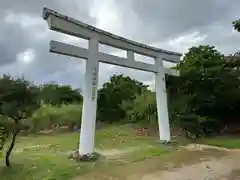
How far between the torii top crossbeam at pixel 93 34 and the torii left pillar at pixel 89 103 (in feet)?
1.11

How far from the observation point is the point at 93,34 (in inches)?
382

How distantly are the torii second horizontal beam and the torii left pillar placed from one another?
0.26 meters

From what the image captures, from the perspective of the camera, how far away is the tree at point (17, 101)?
8.42 metres

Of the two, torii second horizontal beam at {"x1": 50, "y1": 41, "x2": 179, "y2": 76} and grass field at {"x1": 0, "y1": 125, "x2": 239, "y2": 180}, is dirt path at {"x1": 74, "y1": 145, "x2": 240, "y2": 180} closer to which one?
grass field at {"x1": 0, "y1": 125, "x2": 239, "y2": 180}

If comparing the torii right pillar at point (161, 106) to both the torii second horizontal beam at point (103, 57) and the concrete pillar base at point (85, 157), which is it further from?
the concrete pillar base at point (85, 157)

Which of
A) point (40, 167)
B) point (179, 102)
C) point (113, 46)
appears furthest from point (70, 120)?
point (40, 167)

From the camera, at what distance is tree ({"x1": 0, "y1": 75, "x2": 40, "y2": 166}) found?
842cm

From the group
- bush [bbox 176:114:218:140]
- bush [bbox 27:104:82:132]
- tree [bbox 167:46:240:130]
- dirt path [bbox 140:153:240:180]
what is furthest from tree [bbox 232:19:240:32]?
bush [bbox 27:104:82:132]

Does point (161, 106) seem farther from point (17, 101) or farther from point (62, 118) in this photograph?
point (62, 118)

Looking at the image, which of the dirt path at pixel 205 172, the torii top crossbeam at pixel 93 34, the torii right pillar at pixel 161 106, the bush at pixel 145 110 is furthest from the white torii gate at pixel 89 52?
the bush at pixel 145 110

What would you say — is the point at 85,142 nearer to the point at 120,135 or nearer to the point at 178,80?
the point at 120,135

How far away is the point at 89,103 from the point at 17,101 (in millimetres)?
2014

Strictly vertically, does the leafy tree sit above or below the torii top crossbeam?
above

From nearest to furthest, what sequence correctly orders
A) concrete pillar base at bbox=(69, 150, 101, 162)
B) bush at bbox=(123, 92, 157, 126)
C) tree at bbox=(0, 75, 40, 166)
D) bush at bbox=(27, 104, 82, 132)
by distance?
tree at bbox=(0, 75, 40, 166), concrete pillar base at bbox=(69, 150, 101, 162), bush at bbox=(123, 92, 157, 126), bush at bbox=(27, 104, 82, 132)
